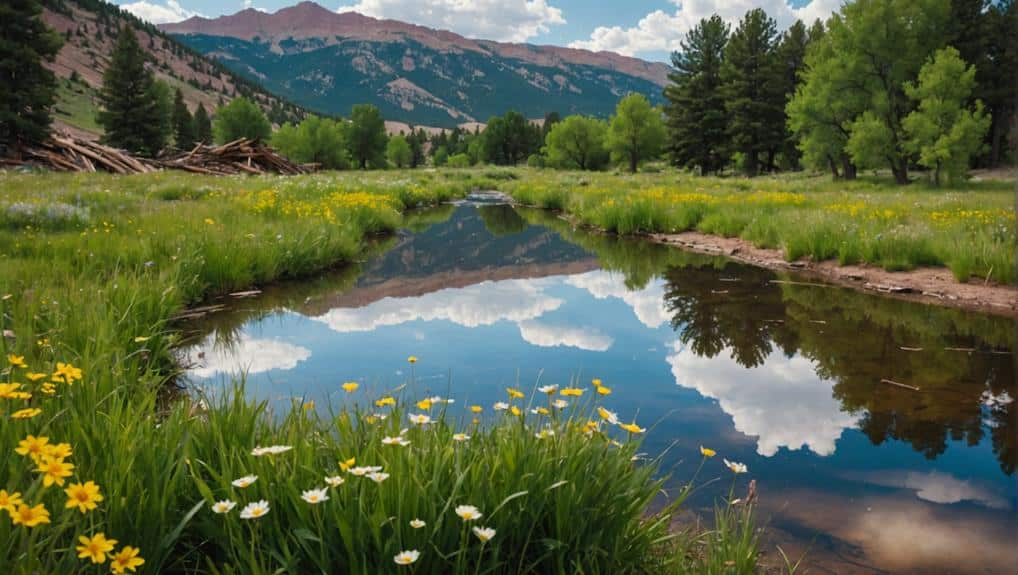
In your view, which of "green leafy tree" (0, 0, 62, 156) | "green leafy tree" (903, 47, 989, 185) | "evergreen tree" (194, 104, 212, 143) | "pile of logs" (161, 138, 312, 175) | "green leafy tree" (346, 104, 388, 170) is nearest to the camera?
"green leafy tree" (0, 0, 62, 156)

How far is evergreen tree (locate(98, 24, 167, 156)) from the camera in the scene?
167ft

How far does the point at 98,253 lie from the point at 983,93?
58226 millimetres

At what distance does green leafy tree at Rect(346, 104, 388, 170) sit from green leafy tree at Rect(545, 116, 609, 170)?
85.7 ft

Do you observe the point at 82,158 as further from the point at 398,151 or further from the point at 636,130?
the point at 398,151

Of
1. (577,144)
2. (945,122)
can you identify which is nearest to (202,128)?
(577,144)

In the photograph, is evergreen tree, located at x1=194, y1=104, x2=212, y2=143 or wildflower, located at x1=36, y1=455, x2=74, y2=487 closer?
wildflower, located at x1=36, y1=455, x2=74, y2=487

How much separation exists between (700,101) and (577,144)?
1322 inches

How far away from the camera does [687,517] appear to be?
327cm

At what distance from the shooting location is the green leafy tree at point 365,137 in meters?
88.8

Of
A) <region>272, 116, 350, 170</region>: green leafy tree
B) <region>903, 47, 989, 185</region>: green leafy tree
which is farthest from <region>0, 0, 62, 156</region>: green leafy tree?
<region>272, 116, 350, 170</region>: green leafy tree

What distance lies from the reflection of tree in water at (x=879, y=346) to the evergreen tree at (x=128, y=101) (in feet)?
178

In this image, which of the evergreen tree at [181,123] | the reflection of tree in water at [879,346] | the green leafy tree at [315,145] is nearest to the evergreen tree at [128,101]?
the green leafy tree at [315,145]

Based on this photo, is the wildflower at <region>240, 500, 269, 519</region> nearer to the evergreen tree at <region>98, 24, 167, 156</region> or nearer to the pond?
the pond

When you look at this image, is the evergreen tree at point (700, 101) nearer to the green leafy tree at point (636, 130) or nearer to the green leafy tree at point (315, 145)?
the green leafy tree at point (636, 130)
